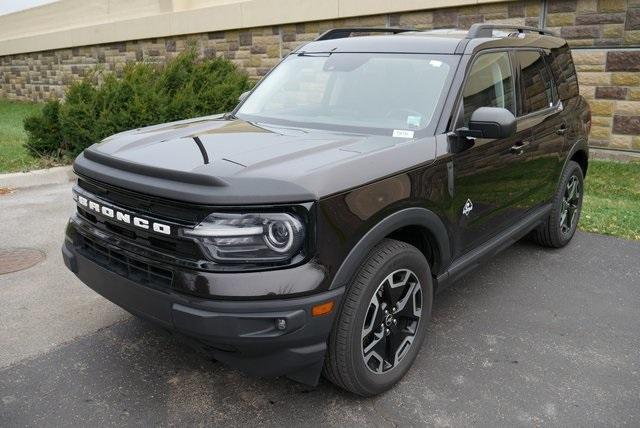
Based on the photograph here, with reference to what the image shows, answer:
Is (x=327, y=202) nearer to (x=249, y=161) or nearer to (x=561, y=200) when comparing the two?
(x=249, y=161)

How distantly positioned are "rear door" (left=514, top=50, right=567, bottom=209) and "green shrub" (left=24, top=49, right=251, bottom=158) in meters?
5.85

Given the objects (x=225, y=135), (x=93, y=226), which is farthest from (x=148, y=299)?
(x=225, y=135)

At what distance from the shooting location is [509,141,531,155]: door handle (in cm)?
385

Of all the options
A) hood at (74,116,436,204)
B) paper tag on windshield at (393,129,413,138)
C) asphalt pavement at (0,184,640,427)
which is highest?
paper tag on windshield at (393,129,413,138)

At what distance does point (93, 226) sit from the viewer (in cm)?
300

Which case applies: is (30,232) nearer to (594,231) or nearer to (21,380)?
(21,380)

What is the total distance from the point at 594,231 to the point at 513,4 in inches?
161

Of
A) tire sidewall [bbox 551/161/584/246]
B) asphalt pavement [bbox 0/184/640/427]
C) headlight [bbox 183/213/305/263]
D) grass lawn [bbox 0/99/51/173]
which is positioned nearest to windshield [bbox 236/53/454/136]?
headlight [bbox 183/213/305/263]

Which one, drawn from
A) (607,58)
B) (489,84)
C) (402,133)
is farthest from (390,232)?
(607,58)

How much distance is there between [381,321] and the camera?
9.63ft

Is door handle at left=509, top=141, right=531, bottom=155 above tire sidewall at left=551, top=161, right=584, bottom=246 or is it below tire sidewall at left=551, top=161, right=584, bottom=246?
above

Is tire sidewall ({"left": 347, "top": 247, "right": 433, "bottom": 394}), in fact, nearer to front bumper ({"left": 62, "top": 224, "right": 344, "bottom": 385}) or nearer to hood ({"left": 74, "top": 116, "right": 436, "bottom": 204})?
front bumper ({"left": 62, "top": 224, "right": 344, "bottom": 385})

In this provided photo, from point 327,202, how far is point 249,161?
0.45 m

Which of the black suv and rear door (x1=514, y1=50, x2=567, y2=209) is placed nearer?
the black suv
